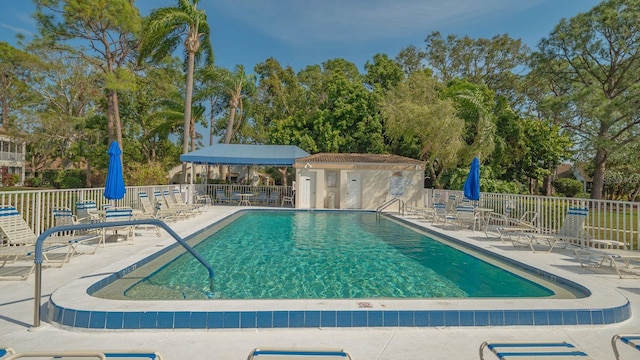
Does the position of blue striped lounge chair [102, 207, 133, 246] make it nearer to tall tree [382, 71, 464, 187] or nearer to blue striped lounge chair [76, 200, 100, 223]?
blue striped lounge chair [76, 200, 100, 223]

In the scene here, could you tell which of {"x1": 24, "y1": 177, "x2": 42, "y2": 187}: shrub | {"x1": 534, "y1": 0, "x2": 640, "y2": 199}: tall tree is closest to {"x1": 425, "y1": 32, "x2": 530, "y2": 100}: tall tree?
{"x1": 534, "y1": 0, "x2": 640, "y2": 199}: tall tree

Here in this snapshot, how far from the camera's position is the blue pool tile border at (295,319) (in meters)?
4.15

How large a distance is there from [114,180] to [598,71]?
29943mm

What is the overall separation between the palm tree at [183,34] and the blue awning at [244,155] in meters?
2.44

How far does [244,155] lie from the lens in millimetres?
21281

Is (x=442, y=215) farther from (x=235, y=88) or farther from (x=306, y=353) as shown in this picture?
(x=235, y=88)

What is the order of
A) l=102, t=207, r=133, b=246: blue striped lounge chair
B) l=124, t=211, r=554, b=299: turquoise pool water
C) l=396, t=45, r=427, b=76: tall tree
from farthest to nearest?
l=396, t=45, r=427, b=76: tall tree < l=102, t=207, r=133, b=246: blue striped lounge chair < l=124, t=211, r=554, b=299: turquoise pool water

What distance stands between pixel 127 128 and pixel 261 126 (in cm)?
1169

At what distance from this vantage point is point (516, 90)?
120 ft

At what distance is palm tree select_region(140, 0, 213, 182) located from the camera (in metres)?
22.6

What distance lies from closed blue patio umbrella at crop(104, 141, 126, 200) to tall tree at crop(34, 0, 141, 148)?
594 inches

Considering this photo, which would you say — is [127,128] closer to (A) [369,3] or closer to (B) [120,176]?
(A) [369,3]

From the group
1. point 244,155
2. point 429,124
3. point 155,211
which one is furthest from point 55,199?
point 429,124

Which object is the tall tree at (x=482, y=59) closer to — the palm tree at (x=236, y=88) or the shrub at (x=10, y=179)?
the palm tree at (x=236, y=88)
